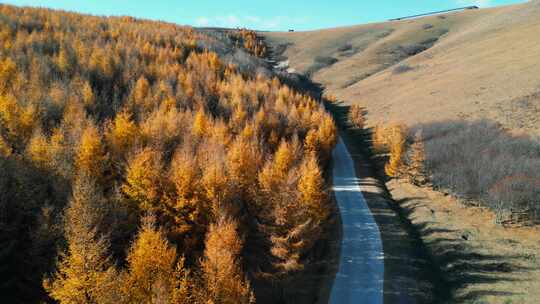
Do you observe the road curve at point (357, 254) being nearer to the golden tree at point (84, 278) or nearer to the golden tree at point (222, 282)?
the golden tree at point (222, 282)

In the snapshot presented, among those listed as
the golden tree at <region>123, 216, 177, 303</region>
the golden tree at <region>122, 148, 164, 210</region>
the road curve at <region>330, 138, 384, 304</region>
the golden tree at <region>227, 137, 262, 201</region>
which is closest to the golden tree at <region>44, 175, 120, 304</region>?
the golden tree at <region>123, 216, 177, 303</region>

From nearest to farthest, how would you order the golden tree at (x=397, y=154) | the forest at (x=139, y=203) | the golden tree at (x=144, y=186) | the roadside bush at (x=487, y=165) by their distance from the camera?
the forest at (x=139, y=203)
the golden tree at (x=144, y=186)
the roadside bush at (x=487, y=165)
the golden tree at (x=397, y=154)

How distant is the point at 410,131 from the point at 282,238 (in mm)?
46726

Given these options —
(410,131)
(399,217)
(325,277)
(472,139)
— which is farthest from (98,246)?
(410,131)

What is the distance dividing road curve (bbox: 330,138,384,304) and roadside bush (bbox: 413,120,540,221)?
1217 cm

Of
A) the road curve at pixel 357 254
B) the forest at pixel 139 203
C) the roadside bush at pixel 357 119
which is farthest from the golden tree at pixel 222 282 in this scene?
the roadside bush at pixel 357 119

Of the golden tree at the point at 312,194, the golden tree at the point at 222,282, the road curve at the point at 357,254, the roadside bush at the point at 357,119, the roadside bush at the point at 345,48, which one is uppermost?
the roadside bush at the point at 345,48

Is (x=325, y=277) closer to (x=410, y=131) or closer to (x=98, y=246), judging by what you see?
(x=98, y=246)

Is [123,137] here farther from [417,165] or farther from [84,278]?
[417,165]

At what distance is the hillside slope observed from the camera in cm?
6838

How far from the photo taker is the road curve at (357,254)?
1144 inches

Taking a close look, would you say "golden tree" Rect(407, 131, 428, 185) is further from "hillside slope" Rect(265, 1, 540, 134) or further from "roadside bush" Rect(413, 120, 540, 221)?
"hillside slope" Rect(265, 1, 540, 134)

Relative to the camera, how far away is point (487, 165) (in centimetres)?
4469

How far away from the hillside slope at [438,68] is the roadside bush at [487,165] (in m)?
6.86
